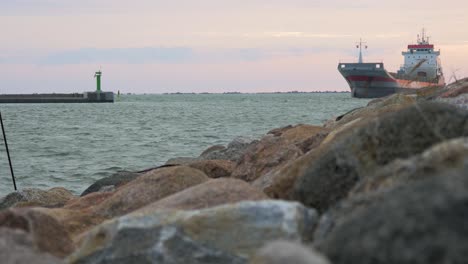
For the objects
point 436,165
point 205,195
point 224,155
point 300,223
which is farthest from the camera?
point 224,155

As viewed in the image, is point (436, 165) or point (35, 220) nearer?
point (436, 165)

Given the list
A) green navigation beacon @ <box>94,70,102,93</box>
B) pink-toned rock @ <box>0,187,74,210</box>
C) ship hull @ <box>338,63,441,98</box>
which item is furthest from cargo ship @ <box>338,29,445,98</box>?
pink-toned rock @ <box>0,187,74,210</box>

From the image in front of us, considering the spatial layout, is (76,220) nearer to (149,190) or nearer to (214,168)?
(149,190)

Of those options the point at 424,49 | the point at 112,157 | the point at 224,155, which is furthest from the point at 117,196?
the point at 424,49

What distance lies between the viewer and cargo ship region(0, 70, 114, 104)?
87438 millimetres

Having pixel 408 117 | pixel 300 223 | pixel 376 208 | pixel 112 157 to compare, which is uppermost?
pixel 408 117

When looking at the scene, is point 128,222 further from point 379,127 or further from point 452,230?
point 452,230

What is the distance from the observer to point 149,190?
5195 millimetres

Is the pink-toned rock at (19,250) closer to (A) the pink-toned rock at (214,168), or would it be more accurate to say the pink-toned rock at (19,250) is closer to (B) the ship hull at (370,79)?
(A) the pink-toned rock at (214,168)

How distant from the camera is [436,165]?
2.88 m

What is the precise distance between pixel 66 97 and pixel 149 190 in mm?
91241

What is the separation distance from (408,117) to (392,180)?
727 mm

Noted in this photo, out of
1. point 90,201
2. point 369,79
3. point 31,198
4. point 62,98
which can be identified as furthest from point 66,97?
point 90,201

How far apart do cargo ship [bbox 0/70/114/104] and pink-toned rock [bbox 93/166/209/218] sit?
253 feet
